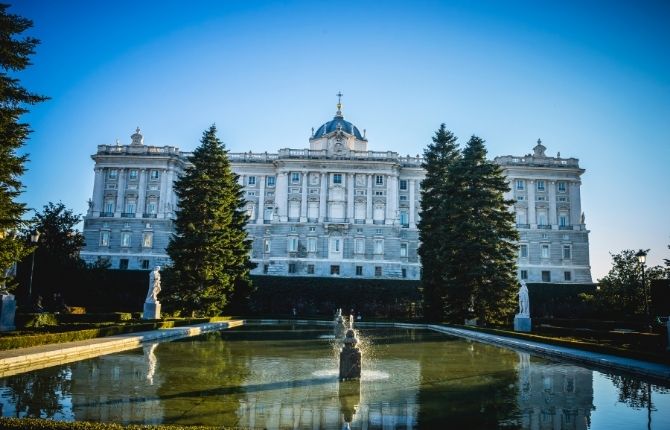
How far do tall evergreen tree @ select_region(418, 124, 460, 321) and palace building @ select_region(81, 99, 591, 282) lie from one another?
2265cm

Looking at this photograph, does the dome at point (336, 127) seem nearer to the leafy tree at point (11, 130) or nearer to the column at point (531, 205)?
the column at point (531, 205)

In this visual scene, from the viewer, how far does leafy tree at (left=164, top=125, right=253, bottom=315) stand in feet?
96.4

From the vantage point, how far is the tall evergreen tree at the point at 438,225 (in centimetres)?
3020

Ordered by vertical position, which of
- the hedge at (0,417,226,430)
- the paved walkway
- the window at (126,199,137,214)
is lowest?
the paved walkway

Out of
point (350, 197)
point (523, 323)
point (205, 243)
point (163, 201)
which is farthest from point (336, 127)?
point (523, 323)

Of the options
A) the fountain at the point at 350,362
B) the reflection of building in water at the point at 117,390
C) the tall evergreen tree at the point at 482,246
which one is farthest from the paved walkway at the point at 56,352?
the tall evergreen tree at the point at 482,246

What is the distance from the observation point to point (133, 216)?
59938 mm

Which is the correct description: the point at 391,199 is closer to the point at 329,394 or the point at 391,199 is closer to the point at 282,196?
the point at 282,196

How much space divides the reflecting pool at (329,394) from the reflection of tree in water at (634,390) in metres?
0.02

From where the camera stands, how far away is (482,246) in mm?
27484

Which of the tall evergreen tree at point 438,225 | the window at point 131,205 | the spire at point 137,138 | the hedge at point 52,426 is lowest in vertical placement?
the hedge at point 52,426

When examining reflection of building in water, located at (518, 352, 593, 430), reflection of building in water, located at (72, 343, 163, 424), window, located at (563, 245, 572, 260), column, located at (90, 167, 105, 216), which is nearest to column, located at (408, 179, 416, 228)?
window, located at (563, 245, 572, 260)

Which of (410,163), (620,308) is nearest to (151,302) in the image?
(620,308)

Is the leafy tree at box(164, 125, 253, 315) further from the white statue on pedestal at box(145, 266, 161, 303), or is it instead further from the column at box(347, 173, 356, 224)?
the column at box(347, 173, 356, 224)
